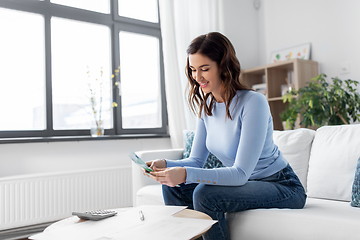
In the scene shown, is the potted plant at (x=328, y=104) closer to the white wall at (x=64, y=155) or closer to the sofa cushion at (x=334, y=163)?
the sofa cushion at (x=334, y=163)

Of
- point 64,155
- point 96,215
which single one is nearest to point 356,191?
point 96,215

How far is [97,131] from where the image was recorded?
2.77 m

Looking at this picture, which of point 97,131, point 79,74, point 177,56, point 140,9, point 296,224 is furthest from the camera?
point 140,9

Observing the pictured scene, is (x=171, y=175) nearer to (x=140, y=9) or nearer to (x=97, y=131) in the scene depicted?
(x=97, y=131)

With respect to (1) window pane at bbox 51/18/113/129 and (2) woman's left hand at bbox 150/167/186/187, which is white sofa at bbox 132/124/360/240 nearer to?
(2) woman's left hand at bbox 150/167/186/187

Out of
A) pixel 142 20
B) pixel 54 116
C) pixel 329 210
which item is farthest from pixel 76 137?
pixel 329 210

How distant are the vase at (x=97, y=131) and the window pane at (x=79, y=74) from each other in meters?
0.05

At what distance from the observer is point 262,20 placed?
378cm

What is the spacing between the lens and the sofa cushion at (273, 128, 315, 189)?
181 centimetres

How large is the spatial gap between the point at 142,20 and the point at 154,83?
596 mm

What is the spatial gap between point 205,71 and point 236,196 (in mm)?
473

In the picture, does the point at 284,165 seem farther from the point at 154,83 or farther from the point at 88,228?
the point at 154,83

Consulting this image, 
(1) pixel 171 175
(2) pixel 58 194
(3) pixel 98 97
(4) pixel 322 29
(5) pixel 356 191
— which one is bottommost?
(2) pixel 58 194

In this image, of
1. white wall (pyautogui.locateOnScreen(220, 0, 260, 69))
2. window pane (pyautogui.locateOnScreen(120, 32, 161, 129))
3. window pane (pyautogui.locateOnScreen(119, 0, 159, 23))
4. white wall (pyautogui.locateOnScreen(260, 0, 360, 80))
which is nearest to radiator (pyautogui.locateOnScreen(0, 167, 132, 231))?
window pane (pyautogui.locateOnScreen(120, 32, 161, 129))
